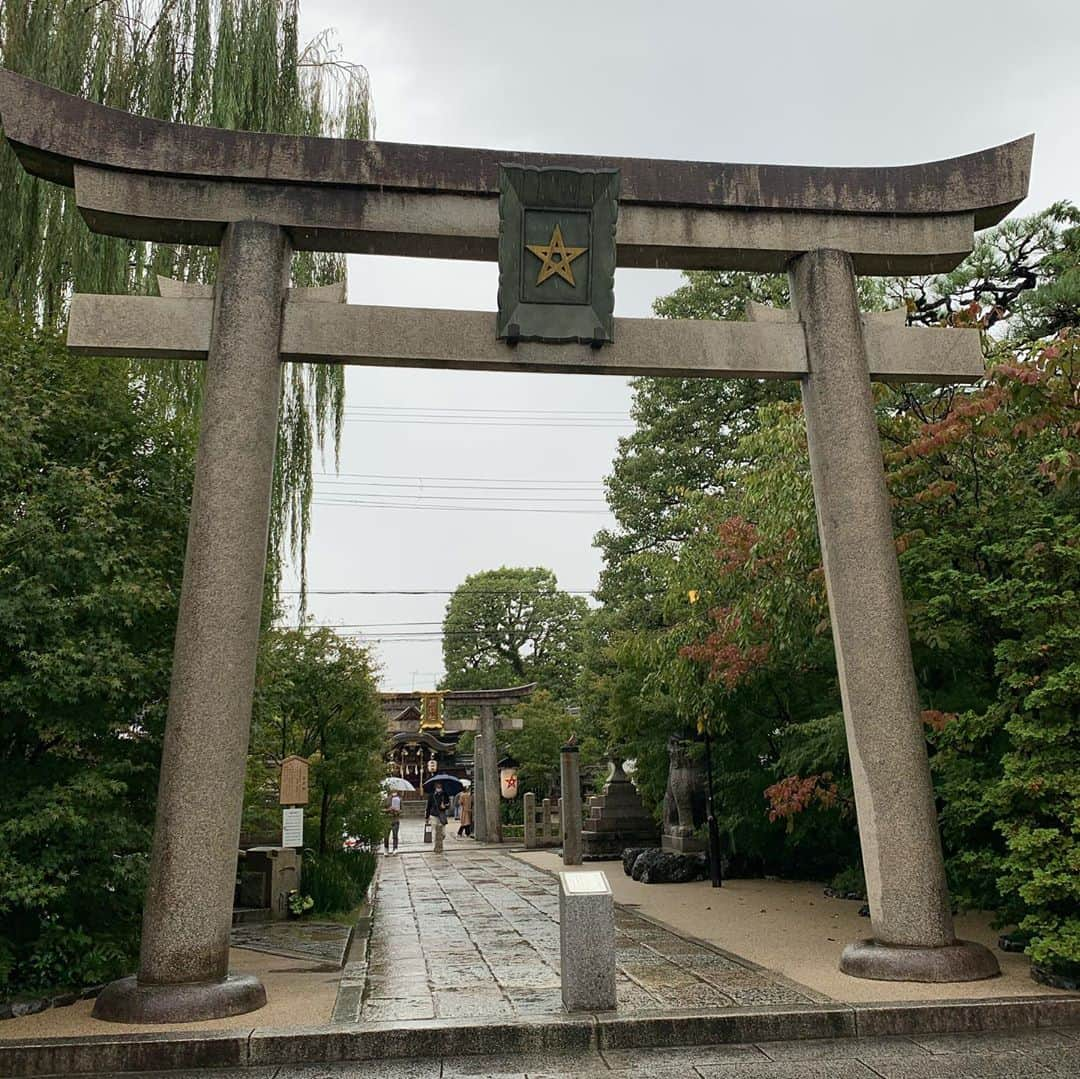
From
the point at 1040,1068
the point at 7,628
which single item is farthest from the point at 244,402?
the point at 1040,1068

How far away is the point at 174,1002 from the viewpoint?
6.07 metres

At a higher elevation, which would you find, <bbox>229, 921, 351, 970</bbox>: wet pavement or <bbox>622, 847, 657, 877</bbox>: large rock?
<bbox>622, 847, 657, 877</bbox>: large rock

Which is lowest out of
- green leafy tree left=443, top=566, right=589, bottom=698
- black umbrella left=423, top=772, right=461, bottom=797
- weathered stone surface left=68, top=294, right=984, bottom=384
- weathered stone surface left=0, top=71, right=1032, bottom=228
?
black umbrella left=423, top=772, right=461, bottom=797

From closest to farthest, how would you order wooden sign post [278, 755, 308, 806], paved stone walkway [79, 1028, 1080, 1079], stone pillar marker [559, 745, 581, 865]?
paved stone walkway [79, 1028, 1080, 1079]
wooden sign post [278, 755, 308, 806]
stone pillar marker [559, 745, 581, 865]

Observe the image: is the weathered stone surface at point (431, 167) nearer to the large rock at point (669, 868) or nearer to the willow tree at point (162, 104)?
the willow tree at point (162, 104)

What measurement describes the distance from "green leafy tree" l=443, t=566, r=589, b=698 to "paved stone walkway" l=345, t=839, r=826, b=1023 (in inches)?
1400

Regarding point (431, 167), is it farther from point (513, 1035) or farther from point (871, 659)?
point (513, 1035)

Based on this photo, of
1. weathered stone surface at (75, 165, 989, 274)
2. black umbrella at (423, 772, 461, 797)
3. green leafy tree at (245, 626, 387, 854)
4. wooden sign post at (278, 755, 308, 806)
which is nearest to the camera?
weathered stone surface at (75, 165, 989, 274)

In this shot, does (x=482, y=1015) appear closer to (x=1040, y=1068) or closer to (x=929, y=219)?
(x=1040, y=1068)

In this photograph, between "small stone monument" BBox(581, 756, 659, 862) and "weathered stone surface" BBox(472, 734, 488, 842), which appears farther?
"weathered stone surface" BBox(472, 734, 488, 842)

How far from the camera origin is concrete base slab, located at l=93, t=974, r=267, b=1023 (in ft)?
19.8

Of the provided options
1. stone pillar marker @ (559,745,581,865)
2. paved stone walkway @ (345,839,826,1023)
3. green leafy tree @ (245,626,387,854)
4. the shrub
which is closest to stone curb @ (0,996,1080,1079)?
paved stone walkway @ (345,839,826,1023)

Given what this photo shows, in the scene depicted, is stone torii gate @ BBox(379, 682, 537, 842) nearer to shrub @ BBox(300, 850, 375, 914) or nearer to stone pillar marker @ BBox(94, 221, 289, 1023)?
shrub @ BBox(300, 850, 375, 914)

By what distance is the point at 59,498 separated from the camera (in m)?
7.25
